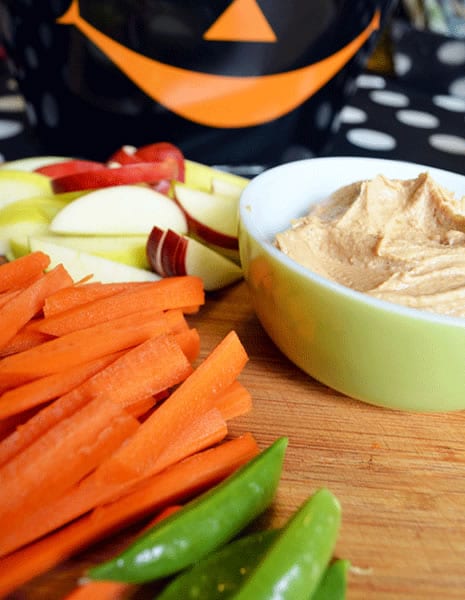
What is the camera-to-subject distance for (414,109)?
2.84 m

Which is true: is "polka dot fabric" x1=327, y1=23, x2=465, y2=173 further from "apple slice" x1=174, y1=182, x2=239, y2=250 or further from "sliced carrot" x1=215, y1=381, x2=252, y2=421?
"sliced carrot" x1=215, y1=381, x2=252, y2=421

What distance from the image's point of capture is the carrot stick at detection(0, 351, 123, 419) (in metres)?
0.91

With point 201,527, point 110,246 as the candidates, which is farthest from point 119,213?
point 201,527

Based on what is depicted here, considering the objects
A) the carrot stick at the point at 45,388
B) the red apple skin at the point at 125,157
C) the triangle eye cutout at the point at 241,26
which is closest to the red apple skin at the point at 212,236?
the red apple skin at the point at 125,157

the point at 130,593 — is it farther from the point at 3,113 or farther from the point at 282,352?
the point at 3,113

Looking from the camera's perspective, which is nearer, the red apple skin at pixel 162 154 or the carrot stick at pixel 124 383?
the carrot stick at pixel 124 383

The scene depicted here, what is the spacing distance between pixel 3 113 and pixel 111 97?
957 mm

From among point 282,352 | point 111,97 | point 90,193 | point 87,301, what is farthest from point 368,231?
point 111,97

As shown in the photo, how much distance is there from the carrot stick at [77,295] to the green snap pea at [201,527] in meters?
0.49

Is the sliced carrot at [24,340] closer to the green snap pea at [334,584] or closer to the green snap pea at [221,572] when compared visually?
the green snap pea at [221,572]

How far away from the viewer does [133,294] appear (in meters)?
1.16

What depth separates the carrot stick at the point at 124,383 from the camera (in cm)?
87

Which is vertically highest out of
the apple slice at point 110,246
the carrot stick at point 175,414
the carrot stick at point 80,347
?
the carrot stick at point 80,347

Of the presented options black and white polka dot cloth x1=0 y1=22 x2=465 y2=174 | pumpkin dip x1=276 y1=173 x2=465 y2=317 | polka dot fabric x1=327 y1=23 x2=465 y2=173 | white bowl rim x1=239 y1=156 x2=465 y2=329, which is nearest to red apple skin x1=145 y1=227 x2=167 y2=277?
white bowl rim x1=239 y1=156 x2=465 y2=329
